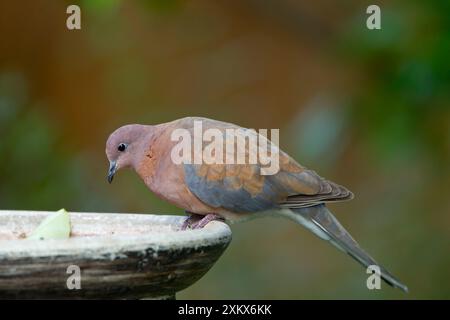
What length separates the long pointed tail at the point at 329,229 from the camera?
3291 millimetres

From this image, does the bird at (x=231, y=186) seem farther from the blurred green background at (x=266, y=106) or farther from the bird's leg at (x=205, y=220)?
the blurred green background at (x=266, y=106)

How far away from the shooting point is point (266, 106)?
6.07 meters

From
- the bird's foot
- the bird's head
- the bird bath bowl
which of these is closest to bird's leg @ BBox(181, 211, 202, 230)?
the bird's foot

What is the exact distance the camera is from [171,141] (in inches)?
135

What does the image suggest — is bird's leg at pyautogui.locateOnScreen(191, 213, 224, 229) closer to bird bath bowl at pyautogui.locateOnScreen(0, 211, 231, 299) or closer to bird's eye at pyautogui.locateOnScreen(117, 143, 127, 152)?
bird's eye at pyautogui.locateOnScreen(117, 143, 127, 152)

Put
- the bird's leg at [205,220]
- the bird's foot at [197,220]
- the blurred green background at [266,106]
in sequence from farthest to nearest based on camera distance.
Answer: the blurred green background at [266,106] → the bird's leg at [205,220] → the bird's foot at [197,220]

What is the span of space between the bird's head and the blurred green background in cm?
53

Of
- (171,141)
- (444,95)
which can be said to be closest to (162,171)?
(171,141)

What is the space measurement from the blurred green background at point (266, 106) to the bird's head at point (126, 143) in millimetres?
533

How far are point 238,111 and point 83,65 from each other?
4.12ft

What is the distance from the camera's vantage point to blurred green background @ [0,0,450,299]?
383cm

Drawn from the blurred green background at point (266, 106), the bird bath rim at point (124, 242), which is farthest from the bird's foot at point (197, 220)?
the blurred green background at point (266, 106)

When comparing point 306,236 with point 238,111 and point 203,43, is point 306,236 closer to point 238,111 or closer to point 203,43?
point 238,111

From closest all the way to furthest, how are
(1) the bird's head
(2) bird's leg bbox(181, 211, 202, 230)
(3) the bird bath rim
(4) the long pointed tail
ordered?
(3) the bird bath rim < (2) bird's leg bbox(181, 211, 202, 230) < (4) the long pointed tail < (1) the bird's head
